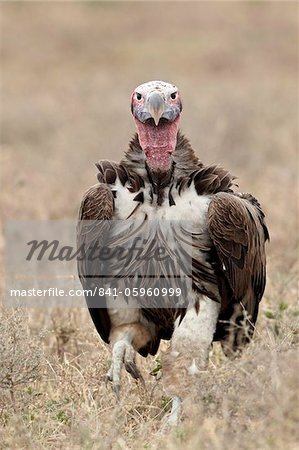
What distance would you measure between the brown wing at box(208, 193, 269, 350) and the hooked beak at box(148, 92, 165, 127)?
0.47 m

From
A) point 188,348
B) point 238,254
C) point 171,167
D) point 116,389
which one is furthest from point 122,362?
point 171,167

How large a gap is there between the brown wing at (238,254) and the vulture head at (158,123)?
0.35 metres

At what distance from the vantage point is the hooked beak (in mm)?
5004

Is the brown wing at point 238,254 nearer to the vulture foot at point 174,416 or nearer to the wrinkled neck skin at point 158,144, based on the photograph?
the wrinkled neck skin at point 158,144

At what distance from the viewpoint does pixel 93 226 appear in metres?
5.03

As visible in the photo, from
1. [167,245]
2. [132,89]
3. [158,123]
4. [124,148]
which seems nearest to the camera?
[167,245]

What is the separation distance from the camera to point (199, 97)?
623 inches

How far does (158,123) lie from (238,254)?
0.73 m

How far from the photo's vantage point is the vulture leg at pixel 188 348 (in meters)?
4.94

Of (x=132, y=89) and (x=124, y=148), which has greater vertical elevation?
(x=132, y=89)

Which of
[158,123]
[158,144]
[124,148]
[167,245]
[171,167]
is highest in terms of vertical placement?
[158,123]
